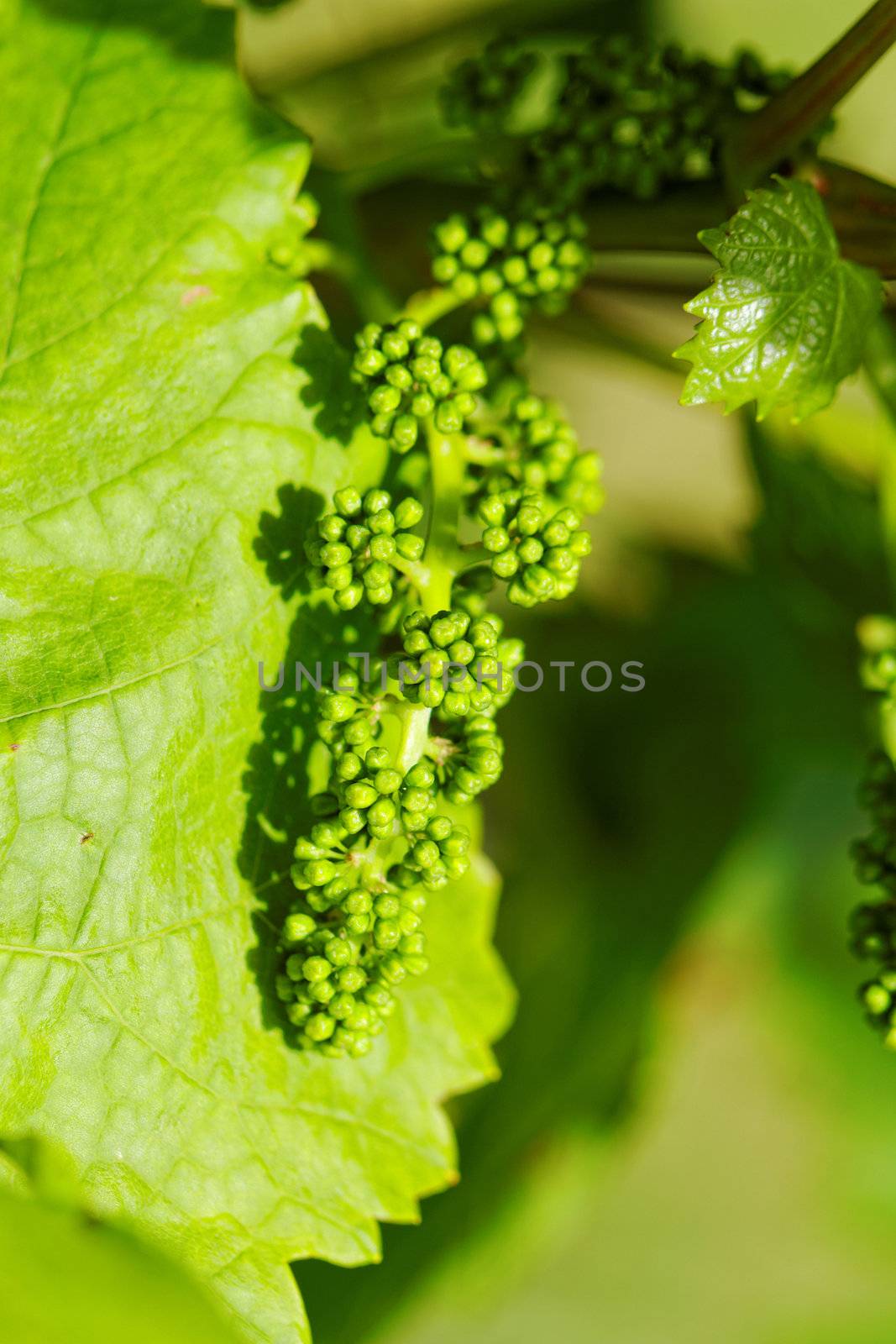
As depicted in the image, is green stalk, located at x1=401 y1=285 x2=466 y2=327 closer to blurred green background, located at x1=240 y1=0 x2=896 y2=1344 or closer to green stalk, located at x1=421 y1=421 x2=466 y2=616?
green stalk, located at x1=421 y1=421 x2=466 y2=616

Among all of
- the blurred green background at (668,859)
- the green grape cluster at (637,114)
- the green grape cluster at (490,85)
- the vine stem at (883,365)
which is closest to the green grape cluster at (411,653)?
the green grape cluster at (637,114)

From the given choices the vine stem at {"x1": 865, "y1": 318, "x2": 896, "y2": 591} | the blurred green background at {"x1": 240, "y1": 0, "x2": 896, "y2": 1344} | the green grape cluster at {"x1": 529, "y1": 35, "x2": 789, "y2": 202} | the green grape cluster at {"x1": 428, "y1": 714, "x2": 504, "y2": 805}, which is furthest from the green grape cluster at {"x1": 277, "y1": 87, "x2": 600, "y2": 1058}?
the blurred green background at {"x1": 240, "y1": 0, "x2": 896, "y2": 1344}

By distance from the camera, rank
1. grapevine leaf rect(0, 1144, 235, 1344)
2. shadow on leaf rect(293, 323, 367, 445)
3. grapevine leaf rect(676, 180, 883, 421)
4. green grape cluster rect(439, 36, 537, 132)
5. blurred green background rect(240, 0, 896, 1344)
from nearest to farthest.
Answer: grapevine leaf rect(0, 1144, 235, 1344) < grapevine leaf rect(676, 180, 883, 421) < shadow on leaf rect(293, 323, 367, 445) < green grape cluster rect(439, 36, 537, 132) < blurred green background rect(240, 0, 896, 1344)

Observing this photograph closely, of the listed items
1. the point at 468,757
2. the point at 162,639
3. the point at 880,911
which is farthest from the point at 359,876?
the point at 880,911

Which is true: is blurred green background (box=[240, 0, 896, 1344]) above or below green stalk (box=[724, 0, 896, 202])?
below

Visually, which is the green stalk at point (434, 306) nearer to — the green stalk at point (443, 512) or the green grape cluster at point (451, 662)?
the green stalk at point (443, 512)

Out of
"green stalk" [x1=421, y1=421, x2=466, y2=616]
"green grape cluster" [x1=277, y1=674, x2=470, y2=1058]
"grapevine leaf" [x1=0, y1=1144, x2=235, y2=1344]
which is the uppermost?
"green stalk" [x1=421, y1=421, x2=466, y2=616]

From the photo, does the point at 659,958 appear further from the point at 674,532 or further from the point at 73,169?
the point at 73,169
